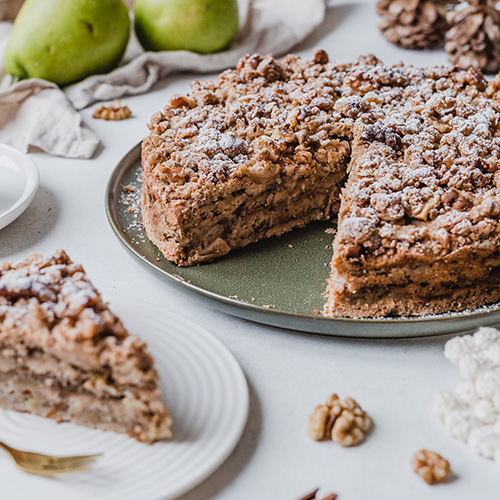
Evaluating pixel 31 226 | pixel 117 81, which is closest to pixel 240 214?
pixel 31 226

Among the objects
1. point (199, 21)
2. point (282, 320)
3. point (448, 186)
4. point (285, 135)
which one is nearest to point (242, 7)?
point (199, 21)

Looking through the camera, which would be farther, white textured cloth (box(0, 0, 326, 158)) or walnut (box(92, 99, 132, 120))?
walnut (box(92, 99, 132, 120))

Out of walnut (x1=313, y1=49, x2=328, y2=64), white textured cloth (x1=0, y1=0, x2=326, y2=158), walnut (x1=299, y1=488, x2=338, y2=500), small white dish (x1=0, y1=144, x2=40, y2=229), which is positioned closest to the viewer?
walnut (x1=299, y1=488, x2=338, y2=500)

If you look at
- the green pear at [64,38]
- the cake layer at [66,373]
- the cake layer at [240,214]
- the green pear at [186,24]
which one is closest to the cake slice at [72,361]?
the cake layer at [66,373]

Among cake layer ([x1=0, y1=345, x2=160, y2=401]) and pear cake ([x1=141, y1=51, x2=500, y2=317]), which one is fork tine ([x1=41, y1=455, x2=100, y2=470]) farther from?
pear cake ([x1=141, y1=51, x2=500, y2=317])

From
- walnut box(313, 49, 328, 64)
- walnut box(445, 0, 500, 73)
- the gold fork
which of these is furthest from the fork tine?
walnut box(445, 0, 500, 73)

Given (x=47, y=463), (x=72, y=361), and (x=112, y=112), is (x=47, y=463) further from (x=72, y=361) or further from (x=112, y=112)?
(x=112, y=112)
